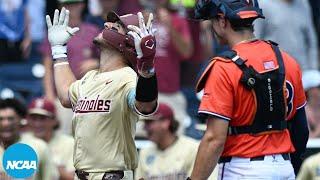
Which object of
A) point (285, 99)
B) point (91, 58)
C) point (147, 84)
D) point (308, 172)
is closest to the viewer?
point (147, 84)

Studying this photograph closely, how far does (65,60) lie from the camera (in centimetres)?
729

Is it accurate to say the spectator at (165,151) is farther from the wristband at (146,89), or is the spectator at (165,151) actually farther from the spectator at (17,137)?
the wristband at (146,89)

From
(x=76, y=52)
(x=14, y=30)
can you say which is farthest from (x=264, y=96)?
(x=14, y=30)

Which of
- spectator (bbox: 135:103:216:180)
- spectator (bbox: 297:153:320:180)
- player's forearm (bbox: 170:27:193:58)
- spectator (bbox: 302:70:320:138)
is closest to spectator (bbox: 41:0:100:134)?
player's forearm (bbox: 170:27:193:58)

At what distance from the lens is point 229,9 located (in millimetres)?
6820

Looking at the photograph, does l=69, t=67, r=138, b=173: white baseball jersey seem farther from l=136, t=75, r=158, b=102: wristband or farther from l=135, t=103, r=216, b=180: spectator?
l=135, t=103, r=216, b=180: spectator

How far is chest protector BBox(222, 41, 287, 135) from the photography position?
262 inches

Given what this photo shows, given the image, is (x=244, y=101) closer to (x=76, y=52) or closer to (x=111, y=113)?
(x=111, y=113)

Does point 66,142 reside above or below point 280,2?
below

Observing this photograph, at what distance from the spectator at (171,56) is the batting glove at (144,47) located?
5.21 metres

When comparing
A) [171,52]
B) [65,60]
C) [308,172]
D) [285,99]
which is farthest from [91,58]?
[285,99]

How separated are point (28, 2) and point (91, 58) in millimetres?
1926

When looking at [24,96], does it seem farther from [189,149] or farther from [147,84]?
[147,84]

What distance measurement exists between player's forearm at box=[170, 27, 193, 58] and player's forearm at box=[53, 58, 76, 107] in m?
4.37
